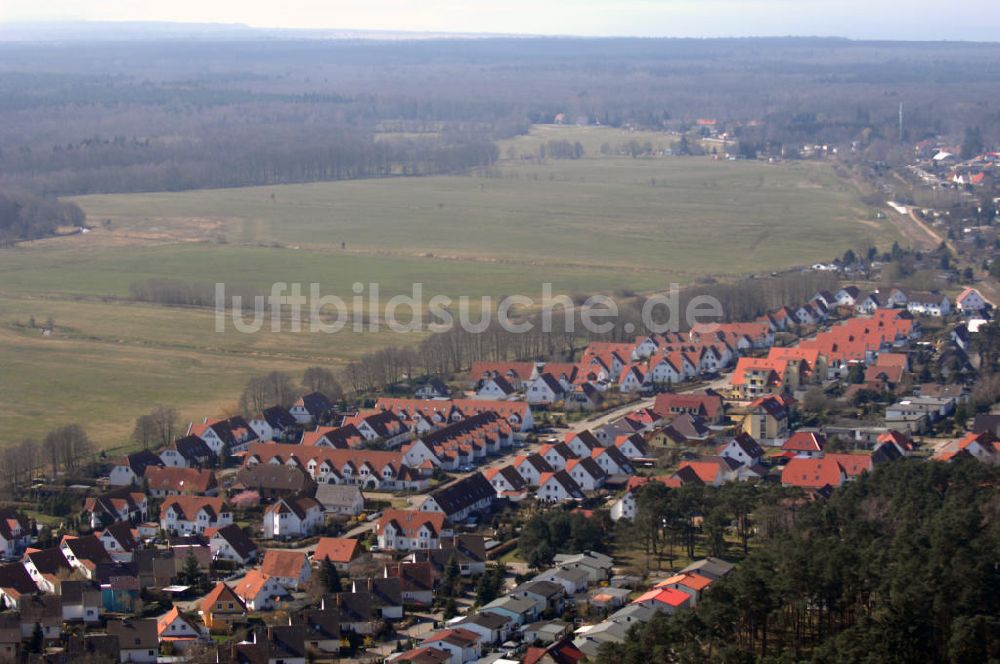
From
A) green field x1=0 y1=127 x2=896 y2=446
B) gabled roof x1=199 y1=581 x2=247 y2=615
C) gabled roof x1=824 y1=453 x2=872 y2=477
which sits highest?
gabled roof x1=824 y1=453 x2=872 y2=477

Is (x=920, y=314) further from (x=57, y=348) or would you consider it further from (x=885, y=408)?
(x=57, y=348)

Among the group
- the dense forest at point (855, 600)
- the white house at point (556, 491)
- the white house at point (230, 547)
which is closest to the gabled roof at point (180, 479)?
the white house at point (230, 547)

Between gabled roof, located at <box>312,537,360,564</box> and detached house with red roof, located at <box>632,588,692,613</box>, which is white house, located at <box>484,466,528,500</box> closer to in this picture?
gabled roof, located at <box>312,537,360,564</box>

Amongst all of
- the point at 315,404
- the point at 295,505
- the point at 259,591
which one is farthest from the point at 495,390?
the point at 259,591

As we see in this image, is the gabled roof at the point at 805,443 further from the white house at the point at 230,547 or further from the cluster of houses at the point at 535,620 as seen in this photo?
the white house at the point at 230,547

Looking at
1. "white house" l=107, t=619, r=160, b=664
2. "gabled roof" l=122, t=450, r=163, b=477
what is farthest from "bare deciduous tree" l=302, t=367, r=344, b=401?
"white house" l=107, t=619, r=160, b=664
